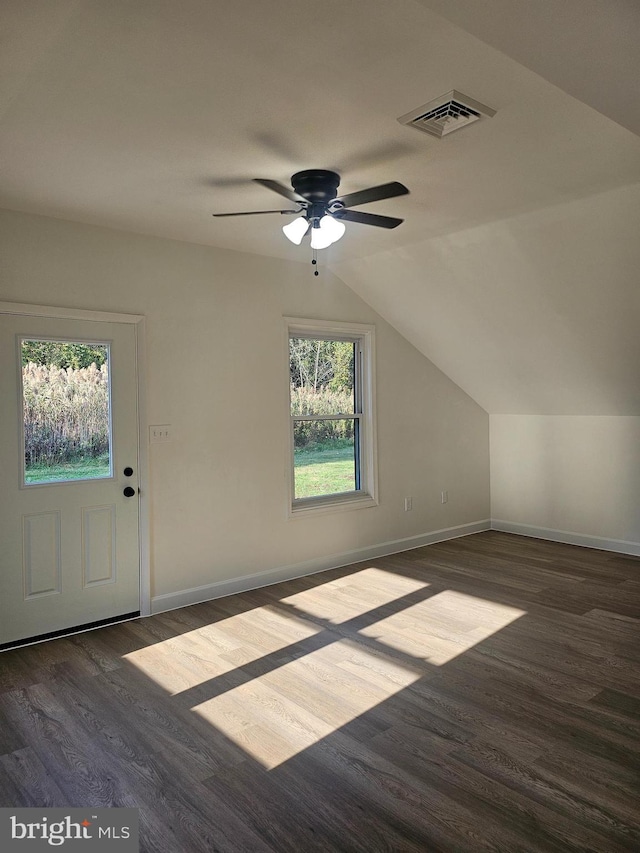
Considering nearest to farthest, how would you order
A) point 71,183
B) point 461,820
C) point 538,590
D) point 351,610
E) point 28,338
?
point 461,820, point 71,183, point 28,338, point 351,610, point 538,590

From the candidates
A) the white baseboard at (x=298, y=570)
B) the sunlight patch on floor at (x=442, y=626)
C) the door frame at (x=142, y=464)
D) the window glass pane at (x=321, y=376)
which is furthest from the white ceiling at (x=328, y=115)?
the white baseboard at (x=298, y=570)

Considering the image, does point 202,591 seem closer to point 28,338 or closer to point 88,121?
point 28,338

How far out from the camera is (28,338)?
3715mm

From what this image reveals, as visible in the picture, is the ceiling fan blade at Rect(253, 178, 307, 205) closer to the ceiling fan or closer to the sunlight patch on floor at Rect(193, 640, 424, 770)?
the ceiling fan

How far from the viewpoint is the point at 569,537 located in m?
6.00

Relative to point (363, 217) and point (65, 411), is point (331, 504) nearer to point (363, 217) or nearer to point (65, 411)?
point (65, 411)

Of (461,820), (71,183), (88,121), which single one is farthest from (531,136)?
(461,820)

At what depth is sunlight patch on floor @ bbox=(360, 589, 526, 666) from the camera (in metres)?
3.60

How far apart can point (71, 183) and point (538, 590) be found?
4.06 metres

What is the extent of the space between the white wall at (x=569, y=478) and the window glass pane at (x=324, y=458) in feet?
6.18

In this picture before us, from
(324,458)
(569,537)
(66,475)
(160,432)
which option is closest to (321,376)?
(324,458)

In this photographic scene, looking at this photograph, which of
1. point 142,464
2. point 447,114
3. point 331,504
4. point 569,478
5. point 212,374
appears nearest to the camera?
point 447,114

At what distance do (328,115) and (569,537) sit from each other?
479cm

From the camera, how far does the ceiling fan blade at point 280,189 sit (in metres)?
2.96
